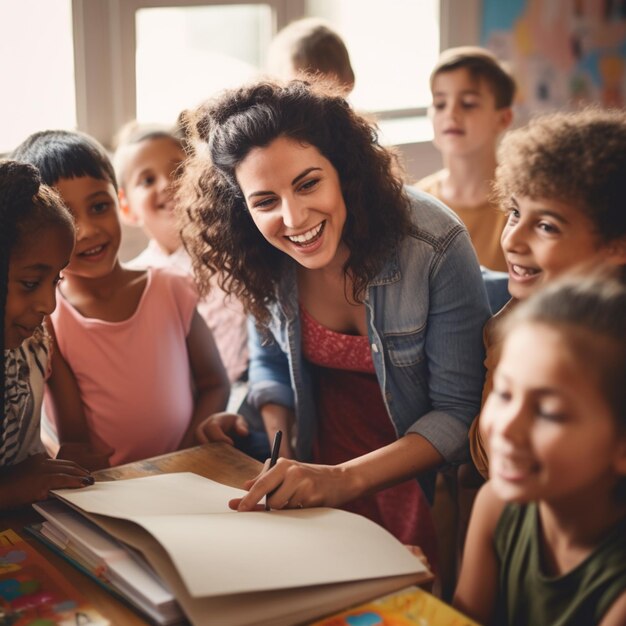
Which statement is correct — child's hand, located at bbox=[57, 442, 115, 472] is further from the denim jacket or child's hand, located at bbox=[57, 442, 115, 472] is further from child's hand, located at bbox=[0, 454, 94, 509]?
the denim jacket

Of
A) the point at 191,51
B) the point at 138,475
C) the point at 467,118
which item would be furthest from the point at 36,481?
the point at 191,51

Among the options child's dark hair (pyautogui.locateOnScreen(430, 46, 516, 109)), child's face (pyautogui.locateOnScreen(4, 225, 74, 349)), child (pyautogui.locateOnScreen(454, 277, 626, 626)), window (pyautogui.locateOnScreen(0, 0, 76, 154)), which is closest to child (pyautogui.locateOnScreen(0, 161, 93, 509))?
child's face (pyautogui.locateOnScreen(4, 225, 74, 349))

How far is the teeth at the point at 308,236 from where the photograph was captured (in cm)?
151

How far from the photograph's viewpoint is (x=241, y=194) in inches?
62.3

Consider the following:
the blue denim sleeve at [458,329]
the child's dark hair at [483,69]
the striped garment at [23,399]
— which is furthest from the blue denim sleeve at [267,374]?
the child's dark hair at [483,69]

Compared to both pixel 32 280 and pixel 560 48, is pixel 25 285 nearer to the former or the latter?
pixel 32 280

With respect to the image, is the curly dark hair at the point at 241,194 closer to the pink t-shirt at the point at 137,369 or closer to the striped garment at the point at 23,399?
the pink t-shirt at the point at 137,369

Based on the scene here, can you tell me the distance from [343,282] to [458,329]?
0.80 feet

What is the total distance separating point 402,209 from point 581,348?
738 mm

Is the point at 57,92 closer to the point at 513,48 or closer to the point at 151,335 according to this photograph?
the point at 151,335

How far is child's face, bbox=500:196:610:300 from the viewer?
4.14 feet

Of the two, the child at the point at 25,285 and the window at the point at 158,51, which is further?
the window at the point at 158,51

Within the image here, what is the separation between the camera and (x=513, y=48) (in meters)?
3.83

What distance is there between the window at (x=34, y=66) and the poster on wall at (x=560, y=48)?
73.2 inches
